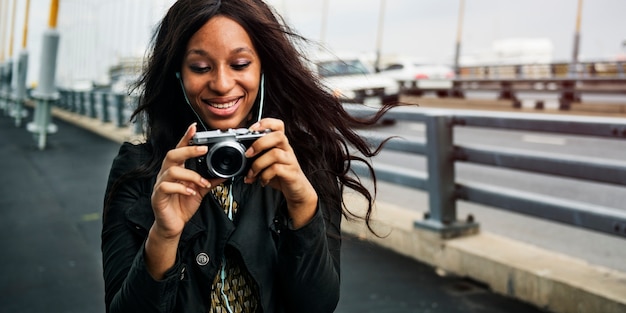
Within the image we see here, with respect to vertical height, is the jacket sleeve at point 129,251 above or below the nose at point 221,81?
below

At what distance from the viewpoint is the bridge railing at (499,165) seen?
449 centimetres

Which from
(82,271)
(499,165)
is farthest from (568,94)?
(82,271)

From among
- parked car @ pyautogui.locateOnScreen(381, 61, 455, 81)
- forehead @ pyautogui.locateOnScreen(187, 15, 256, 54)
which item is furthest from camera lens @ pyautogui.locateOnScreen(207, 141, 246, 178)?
parked car @ pyautogui.locateOnScreen(381, 61, 455, 81)

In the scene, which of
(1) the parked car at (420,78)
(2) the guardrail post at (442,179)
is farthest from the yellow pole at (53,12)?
(1) the parked car at (420,78)

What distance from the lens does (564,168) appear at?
482 cm

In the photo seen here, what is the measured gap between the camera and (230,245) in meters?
1.97

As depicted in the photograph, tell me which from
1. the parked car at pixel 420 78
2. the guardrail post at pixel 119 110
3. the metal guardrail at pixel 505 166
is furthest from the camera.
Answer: the parked car at pixel 420 78

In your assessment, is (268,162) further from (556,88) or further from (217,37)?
(556,88)

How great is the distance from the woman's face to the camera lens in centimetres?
28

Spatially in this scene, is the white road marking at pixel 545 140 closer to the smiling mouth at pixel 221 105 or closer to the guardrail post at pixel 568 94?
the guardrail post at pixel 568 94

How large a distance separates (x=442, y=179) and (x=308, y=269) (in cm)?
378

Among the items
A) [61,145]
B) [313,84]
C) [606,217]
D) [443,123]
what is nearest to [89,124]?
[61,145]

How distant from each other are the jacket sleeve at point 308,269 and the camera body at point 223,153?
0.89ft

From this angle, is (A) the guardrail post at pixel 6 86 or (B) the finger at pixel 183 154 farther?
(A) the guardrail post at pixel 6 86
